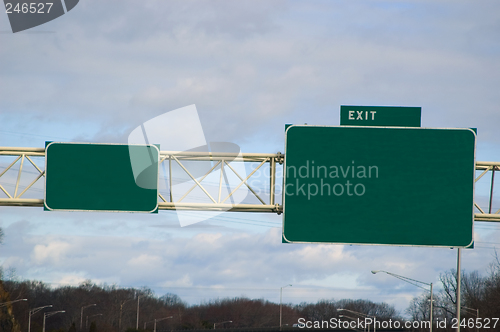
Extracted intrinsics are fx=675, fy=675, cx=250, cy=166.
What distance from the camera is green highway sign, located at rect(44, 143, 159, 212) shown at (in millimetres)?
20781

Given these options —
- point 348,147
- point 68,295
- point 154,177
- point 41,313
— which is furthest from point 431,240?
point 68,295

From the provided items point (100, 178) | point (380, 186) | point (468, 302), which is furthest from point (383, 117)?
point (468, 302)

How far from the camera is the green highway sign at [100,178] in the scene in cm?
2078

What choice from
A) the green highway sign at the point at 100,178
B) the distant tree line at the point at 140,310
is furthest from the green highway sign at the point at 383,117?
the distant tree line at the point at 140,310

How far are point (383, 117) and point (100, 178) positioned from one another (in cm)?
891

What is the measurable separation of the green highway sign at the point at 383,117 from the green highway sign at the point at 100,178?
20.5 ft

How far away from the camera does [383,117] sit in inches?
811

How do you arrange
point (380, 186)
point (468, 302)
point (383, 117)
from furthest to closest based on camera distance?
point (468, 302) → point (383, 117) → point (380, 186)

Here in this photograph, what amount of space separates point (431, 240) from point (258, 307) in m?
159

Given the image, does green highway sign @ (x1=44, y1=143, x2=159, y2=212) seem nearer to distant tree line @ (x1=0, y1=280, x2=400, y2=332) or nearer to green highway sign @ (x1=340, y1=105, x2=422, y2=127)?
green highway sign @ (x1=340, y1=105, x2=422, y2=127)

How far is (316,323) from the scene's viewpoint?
16400 centimetres

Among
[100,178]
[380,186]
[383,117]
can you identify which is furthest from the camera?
[100,178]

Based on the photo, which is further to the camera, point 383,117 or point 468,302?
point 468,302

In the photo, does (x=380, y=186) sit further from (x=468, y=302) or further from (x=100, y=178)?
(x=468, y=302)
